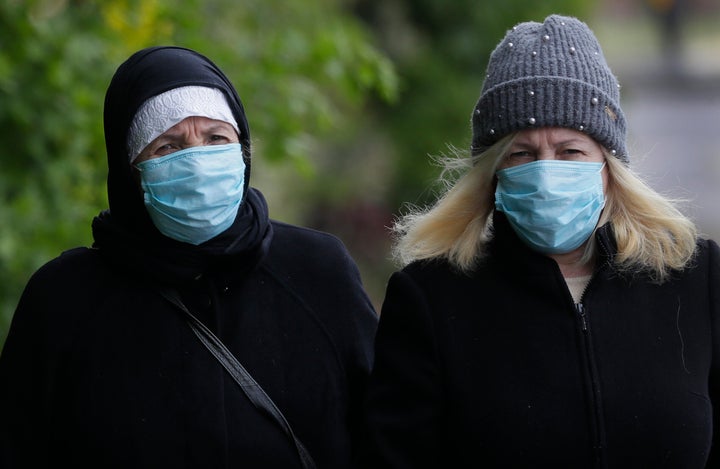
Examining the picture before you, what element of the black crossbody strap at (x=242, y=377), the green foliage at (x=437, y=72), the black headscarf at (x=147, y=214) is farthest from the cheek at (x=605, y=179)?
the green foliage at (x=437, y=72)

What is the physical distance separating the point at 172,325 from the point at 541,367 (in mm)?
1013

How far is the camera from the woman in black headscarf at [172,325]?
338 cm

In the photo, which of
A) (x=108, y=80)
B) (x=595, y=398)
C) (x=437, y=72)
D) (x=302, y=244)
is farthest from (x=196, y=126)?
(x=437, y=72)

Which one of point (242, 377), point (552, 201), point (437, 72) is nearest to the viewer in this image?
point (552, 201)

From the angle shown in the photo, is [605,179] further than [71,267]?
No

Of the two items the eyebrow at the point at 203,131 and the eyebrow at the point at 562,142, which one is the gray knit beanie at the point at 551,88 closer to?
the eyebrow at the point at 562,142

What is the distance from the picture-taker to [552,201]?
127 inches

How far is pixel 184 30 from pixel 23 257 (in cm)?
128

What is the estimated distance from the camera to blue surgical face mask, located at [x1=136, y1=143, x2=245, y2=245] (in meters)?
3.35

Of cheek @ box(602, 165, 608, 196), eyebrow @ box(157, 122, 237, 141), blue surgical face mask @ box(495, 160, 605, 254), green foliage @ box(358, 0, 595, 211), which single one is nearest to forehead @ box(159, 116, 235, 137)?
eyebrow @ box(157, 122, 237, 141)

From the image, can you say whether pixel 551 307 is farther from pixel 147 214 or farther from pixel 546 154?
pixel 147 214

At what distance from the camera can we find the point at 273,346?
3521mm

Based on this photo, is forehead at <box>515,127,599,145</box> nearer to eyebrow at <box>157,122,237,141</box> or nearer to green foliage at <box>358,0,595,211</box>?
eyebrow at <box>157,122,237,141</box>

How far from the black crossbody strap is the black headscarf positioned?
14 centimetres
